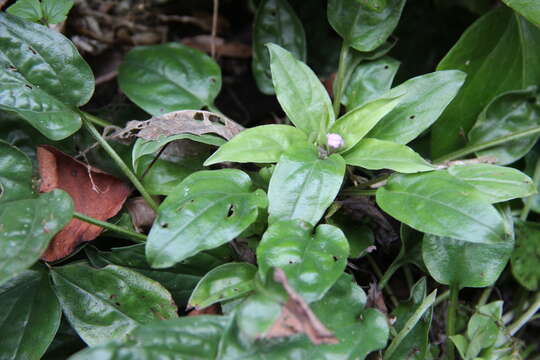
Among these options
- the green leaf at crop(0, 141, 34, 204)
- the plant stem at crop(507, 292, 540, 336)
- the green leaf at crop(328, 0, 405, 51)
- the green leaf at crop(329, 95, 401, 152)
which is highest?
the green leaf at crop(328, 0, 405, 51)

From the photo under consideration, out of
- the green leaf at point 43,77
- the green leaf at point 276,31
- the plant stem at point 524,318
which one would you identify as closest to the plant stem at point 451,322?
the plant stem at point 524,318

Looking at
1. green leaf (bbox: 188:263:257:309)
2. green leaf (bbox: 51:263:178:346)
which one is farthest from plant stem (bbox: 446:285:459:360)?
green leaf (bbox: 51:263:178:346)

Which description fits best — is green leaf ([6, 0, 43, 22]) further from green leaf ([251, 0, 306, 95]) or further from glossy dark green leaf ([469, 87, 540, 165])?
glossy dark green leaf ([469, 87, 540, 165])

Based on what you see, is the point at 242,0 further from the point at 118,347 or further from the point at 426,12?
the point at 118,347

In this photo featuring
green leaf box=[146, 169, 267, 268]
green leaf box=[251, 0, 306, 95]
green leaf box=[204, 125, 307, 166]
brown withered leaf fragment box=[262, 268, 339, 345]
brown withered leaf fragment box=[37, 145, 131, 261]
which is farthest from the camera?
green leaf box=[251, 0, 306, 95]

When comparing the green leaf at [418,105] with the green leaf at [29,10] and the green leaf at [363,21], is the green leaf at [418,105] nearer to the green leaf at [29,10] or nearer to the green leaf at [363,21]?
the green leaf at [363,21]

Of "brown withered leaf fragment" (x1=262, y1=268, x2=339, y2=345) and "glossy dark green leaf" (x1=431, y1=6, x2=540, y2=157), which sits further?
"glossy dark green leaf" (x1=431, y1=6, x2=540, y2=157)

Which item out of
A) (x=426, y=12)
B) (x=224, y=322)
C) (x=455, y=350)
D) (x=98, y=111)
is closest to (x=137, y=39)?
(x=98, y=111)
